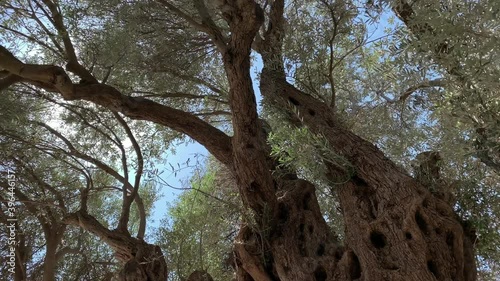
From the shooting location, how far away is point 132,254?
16.3 feet

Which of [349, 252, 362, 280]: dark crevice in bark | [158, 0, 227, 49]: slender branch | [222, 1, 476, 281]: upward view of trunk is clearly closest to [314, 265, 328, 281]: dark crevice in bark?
[222, 1, 476, 281]: upward view of trunk

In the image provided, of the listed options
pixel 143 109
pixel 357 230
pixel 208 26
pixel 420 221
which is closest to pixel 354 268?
pixel 357 230

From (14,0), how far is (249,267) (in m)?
4.52

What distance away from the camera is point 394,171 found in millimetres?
3283

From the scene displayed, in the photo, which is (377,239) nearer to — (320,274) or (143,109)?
(320,274)

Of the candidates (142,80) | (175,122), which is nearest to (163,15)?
(142,80)

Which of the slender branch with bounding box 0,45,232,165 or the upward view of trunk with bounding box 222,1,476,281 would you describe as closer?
the upward view of trunk with bounding box 222,1,476,281

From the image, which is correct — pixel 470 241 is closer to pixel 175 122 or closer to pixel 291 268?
pixel 291 268

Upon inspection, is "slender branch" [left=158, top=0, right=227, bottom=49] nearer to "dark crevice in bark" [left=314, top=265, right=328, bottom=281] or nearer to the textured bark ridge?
"dark crevice in bark" [left=314, top=265, right=328, bottom=281]

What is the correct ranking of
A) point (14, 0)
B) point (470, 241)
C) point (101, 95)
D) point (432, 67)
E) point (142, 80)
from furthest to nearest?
point (142, 80) → point (14, 0) → point (101, 95) → point (470, 241) → point (432, 67)

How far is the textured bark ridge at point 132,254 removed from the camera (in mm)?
4555

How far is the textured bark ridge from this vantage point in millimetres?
4555

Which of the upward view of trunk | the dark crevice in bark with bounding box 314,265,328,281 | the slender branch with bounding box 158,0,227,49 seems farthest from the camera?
the slender branch with bounding box 158,0,227,49

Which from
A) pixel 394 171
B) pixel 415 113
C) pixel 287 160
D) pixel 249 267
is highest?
pixel 415 113
